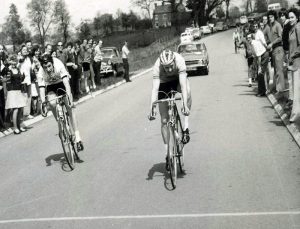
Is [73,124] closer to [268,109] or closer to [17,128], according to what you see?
[17,128]

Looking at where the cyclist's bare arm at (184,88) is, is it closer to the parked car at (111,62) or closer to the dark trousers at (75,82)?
the dark trousers at (75,82)

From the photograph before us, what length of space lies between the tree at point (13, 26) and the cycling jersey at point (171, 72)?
131062 mm

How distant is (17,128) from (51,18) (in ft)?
446

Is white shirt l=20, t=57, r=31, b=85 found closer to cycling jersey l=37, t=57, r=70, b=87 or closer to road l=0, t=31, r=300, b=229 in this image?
road l=0, t=31, r=300, b=229

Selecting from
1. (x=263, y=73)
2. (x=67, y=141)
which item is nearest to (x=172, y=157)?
(x=67, y=141)

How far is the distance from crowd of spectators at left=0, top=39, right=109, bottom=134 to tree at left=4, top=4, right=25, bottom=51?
379 feet

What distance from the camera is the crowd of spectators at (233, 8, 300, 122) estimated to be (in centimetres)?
1105

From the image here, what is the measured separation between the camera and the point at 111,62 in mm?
31438

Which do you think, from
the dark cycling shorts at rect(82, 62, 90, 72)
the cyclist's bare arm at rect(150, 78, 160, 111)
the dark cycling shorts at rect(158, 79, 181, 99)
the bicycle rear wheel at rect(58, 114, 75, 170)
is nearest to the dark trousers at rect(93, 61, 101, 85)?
the dark cycling shorts at rect(82, 62, 90, 72)

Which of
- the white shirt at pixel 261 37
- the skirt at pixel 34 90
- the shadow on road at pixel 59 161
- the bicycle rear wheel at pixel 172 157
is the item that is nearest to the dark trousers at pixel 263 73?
the white shirt at pixel 261 37

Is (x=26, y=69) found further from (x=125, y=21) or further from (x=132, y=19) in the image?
(x=125, y=21)

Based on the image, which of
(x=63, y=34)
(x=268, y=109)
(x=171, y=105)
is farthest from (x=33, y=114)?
(x=63, y=34)

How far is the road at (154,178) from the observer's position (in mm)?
6133

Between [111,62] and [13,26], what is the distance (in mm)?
125636
